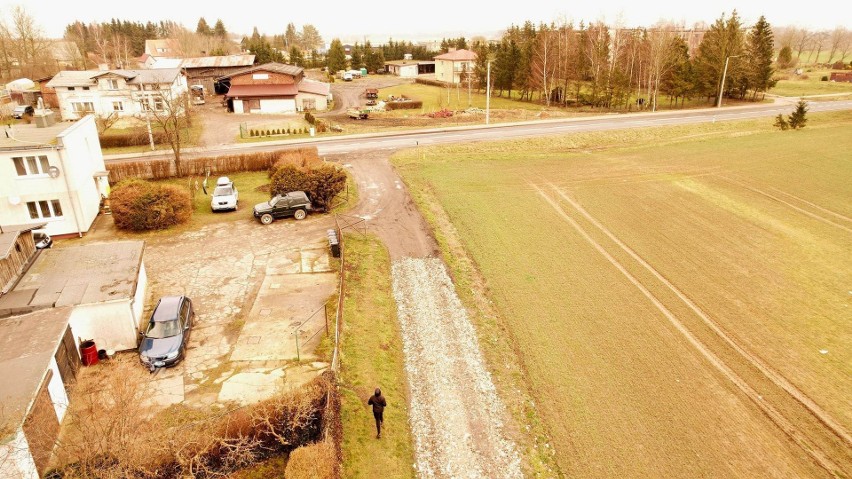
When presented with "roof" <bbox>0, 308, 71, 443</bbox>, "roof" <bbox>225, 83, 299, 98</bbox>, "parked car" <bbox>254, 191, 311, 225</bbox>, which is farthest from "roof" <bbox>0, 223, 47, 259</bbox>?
"roof" <bbox>225, 83, 299, 98</bbox>

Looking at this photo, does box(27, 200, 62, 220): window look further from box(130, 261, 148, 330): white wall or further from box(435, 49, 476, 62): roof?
box(435, 49, 476, 62): roof

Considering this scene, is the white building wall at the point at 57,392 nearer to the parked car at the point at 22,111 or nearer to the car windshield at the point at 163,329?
the car windshield at the point at 163,329

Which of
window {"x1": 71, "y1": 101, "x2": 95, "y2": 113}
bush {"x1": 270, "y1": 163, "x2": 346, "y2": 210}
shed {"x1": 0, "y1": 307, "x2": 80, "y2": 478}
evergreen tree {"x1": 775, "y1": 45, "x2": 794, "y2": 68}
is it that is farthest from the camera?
evergreen tree {"x1": 775, "y1": 45, "x2": 794, "y2": 68}

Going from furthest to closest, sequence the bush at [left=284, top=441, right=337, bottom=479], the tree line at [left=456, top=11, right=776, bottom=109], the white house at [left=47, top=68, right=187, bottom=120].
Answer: the tree line at [left=456, top=11, right=776, bottom=109] < the white house at [left=47, top=68, right=187, bottom=120] < the bush at [left=284, top=441, right=337, bottom=479]

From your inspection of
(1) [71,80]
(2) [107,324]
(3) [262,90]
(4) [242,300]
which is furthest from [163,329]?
(1) [71,80]

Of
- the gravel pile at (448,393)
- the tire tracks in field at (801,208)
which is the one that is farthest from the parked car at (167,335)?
the tire tracks in field at (801,208)

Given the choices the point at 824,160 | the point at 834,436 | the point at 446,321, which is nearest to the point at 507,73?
the point at 824,160

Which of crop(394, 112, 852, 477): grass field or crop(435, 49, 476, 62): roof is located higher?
crop(435, 49, 476, 62): roof

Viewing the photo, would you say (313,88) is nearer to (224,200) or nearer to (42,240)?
(224,200)
